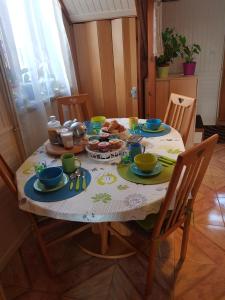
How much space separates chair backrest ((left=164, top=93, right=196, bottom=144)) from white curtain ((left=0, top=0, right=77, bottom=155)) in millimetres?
1065

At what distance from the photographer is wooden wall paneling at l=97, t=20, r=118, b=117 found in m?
2.43

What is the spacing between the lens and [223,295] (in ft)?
4.31

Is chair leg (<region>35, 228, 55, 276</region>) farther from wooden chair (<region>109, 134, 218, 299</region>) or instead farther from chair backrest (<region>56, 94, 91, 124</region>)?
chair backrest (<region>56, 94, 91, 124</region>)

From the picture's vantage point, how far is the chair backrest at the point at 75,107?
6.88ft

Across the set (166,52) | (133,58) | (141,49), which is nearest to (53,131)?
(133,58)

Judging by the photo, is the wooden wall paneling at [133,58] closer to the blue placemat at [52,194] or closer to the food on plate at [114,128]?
the food on plate at [114,128]

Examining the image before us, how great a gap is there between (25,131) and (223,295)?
171 cm

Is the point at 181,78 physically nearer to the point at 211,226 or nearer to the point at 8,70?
the point at 211,226

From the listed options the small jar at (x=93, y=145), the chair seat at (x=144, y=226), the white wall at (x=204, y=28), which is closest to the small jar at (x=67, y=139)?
the small jar at (x=93, y=145)

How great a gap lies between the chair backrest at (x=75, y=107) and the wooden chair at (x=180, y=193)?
50.7 inches

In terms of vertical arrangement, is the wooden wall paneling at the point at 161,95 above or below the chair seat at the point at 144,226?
above

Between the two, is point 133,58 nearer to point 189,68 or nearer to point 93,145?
point 189,68

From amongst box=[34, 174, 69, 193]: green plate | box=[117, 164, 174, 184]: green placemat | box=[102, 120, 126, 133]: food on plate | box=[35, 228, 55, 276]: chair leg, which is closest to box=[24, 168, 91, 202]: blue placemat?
box=[34, 174, 69, 193]: green plate

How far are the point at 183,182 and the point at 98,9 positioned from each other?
207 centimetres
